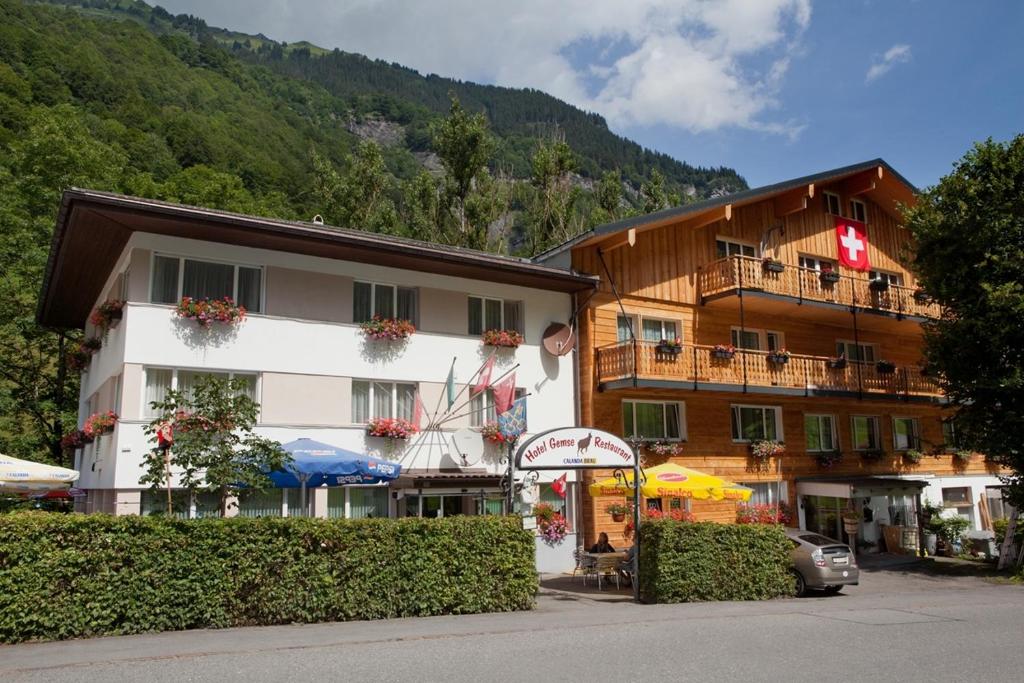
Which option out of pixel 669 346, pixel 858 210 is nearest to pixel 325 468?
pixel 669 346

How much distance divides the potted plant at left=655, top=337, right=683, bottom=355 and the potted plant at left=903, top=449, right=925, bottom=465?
11.6 m

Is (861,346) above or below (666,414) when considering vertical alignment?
above

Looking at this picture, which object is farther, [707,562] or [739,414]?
[739,414]

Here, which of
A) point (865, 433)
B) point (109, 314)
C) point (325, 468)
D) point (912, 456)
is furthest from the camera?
point (912, 456)

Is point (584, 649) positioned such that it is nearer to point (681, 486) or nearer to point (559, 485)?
point (681, 486)

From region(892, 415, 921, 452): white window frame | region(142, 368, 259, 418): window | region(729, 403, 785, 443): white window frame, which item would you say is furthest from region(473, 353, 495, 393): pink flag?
region(892, 415, 921, 452): white window frame

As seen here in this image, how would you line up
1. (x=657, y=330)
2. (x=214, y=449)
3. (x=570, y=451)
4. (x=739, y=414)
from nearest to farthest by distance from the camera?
(x=214, y=449) < (x=570, y=451) < (x=657, y=330) < (x=739, y=414)

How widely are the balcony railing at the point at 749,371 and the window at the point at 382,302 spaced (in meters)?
5.45

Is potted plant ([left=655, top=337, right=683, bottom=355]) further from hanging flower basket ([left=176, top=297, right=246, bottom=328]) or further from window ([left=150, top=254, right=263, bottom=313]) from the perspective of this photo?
hanging flower basket ([left=176, top=297, right=246, bottom=328])

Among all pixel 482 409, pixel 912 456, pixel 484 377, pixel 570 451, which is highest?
pixel 484 377

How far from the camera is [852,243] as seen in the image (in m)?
29.5

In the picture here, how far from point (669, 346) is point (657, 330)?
2.13 meters

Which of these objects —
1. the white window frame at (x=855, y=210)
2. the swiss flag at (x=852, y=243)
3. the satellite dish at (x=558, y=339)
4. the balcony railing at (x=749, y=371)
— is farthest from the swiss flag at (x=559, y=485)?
the white window frame at (x=855, y=210)

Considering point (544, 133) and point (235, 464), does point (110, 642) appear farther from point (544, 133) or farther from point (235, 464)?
point (544, 133)
